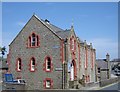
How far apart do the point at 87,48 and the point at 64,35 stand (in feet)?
38.0

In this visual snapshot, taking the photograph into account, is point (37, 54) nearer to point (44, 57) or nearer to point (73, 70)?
point (44, 57)

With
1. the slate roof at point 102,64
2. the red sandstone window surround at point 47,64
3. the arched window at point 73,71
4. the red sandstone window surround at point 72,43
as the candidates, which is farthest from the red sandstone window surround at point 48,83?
the slate roof at point 102,64

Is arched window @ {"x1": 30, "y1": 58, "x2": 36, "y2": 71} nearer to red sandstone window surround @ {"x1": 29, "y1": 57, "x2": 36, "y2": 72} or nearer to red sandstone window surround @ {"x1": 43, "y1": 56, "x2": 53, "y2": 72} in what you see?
red sandstone window surround @ {"x1": 29, "y1": 57, "x2": 36, "y2": 72}

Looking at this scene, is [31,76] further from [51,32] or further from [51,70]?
[51,32]

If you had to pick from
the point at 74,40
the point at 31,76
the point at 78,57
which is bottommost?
the point at 31,76

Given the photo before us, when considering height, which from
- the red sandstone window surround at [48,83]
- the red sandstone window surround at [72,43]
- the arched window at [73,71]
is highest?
the red sandstone window surround at [72,43]

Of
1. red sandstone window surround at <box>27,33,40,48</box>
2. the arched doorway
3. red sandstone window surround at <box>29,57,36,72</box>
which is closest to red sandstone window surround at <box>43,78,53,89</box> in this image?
red sandstone window surround at <box>29,57,36,72</box>

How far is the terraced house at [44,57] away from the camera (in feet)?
110

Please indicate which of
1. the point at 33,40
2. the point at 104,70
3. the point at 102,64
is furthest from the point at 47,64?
the point at 102,64

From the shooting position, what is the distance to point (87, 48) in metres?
45.6

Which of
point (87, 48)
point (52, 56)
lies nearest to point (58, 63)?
point (52, 56)

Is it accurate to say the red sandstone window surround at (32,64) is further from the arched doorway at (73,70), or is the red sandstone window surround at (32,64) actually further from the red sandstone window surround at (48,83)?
the arched doorway at (73,70)

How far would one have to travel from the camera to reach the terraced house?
110ft

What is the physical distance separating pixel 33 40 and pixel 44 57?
3034 mm
